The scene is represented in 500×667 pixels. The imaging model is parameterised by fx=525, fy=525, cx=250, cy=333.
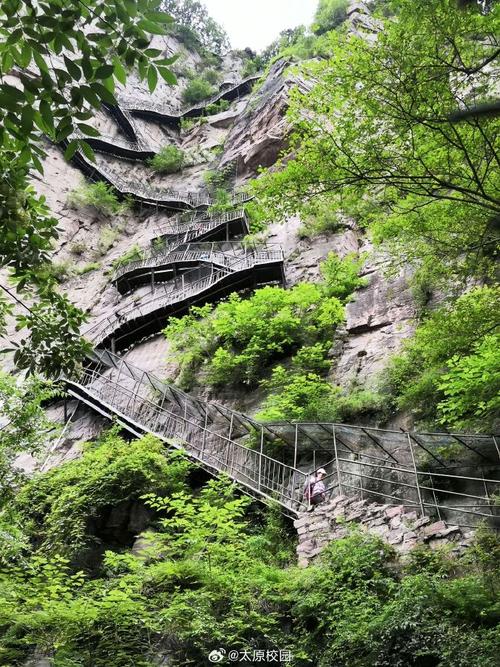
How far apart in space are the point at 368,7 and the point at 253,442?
32.5m

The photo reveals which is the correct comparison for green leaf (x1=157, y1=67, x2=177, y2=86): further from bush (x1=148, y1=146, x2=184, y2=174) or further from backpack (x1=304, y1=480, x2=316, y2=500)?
bush (x1=148, y1=146, x2=184, y2=174)

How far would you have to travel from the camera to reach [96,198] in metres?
30.6

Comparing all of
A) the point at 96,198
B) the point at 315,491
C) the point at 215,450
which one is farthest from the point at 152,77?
the point at 96,198

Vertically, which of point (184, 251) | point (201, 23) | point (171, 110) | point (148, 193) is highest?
point (201, 23)

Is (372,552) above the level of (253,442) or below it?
below

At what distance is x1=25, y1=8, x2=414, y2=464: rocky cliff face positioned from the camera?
13836 millimetres

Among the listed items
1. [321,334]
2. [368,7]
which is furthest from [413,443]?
[368,7]

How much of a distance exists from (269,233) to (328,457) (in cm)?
1374

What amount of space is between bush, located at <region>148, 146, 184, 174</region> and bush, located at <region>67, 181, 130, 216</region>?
468 cm

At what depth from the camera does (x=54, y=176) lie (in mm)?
31203

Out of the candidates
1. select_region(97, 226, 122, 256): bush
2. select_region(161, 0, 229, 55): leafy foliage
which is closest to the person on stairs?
select_region(97, 226, 122, 256): bush

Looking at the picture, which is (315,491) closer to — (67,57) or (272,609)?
(272,609)

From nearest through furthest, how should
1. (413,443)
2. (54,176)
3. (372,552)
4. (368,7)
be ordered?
(372,552) → (413,443) → (54,176) → (368,7)

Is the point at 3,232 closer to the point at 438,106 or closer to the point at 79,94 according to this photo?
the point at 79,94
